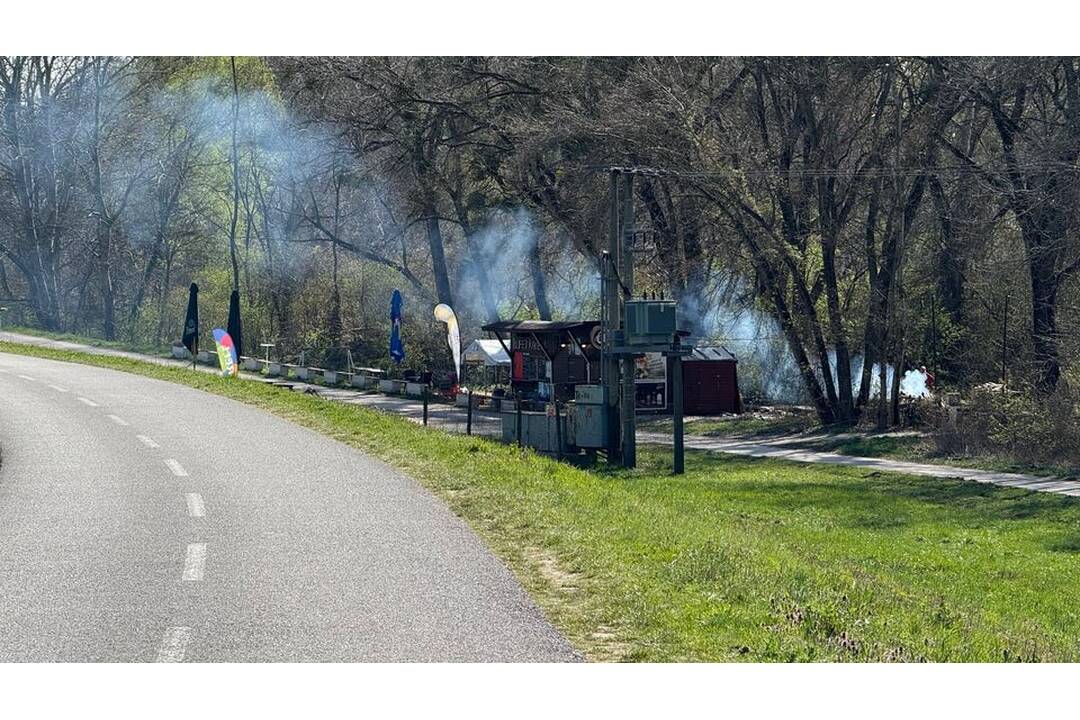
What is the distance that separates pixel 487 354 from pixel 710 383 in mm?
8511

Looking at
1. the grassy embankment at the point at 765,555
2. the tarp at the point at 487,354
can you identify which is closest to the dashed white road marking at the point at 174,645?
the grassy embankment at the point at 765,555

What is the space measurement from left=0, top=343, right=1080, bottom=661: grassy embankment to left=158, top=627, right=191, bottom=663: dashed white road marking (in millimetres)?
2596

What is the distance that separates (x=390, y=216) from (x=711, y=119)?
2407 centimetres

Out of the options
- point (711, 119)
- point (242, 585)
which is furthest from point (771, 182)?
point (242, 585)

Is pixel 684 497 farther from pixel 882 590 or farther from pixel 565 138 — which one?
pixel 565 138

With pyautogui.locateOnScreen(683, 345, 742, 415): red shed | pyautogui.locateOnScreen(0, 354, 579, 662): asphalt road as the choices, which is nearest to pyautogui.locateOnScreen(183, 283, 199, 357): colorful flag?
pyautogui.locateOnScreen(683, 345, 742, 415): red shed

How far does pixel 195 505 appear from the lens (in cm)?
1573

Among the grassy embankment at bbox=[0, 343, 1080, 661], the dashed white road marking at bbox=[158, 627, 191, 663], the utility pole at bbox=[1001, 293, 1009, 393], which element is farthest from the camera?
the utility pole at bbox=[1001, 293, 1009, 393]

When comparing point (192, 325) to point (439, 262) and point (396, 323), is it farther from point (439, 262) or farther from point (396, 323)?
point (439, 262)

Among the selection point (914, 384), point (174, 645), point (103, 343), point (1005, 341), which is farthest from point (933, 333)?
point (174, 645)

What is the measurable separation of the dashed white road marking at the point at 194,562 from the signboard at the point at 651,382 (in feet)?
109

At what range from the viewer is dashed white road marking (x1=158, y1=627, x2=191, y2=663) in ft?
28.6

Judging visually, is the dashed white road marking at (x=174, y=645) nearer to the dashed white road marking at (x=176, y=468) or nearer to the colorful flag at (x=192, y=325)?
the dashed white road marking at (x=176, y=468)

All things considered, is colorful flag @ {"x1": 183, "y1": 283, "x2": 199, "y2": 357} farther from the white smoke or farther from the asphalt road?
the white smoke
